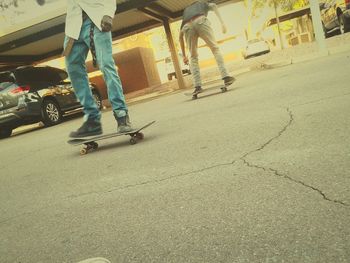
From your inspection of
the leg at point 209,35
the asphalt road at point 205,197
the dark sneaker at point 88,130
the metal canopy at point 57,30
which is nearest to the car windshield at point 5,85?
the metal canopy at point 57,30

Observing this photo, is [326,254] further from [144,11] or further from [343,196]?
[144,11]

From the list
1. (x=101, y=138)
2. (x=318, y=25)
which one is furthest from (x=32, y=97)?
(x=318, y=25)

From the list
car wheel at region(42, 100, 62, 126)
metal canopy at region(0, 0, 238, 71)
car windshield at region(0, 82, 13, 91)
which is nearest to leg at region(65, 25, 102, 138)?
car windshield at region(0, 82, 13, 91)

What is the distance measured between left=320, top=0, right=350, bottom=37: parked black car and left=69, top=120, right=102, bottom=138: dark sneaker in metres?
13.1

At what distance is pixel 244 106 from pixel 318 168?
296cm

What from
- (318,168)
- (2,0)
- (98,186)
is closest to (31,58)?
(2,0)

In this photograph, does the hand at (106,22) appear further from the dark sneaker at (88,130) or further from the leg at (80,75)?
the dark sneaker at (88,130)

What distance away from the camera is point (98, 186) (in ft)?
9.77

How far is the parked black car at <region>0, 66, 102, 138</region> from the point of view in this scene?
32.1 ft

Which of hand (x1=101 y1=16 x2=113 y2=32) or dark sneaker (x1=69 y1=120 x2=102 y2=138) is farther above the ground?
hand (x1=101 y1=16 x2=113 y2=32)

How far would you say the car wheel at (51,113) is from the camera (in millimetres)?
10531

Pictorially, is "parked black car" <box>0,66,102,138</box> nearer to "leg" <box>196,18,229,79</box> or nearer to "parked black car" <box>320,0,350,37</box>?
"leg" <box>196,18,229,79</box>

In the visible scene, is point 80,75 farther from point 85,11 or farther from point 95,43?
point 85,11

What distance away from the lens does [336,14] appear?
52.3 ft
